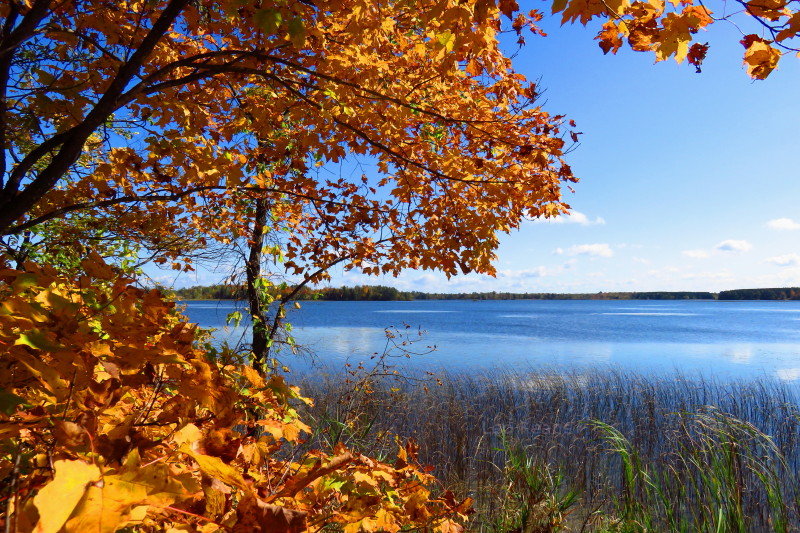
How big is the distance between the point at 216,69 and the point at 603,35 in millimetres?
1925

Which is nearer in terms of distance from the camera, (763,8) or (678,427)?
(763,8)

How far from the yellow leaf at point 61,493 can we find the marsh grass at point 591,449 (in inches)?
122

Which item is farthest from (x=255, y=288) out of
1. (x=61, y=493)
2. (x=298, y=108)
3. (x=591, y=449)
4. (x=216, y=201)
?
(x=61, y=493)

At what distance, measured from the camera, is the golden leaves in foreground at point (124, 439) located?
672mm

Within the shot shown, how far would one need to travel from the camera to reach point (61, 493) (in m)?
0.59

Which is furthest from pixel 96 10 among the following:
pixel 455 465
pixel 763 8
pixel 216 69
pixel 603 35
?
pixel 455 465

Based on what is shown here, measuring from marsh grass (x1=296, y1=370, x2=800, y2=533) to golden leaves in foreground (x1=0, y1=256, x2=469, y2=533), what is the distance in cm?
239

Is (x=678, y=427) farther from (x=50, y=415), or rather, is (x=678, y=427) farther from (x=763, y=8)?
(x=50, y=415)

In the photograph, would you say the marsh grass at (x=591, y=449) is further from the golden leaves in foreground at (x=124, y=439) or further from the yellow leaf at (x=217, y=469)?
the yellow leaf at (x=217, y=469)

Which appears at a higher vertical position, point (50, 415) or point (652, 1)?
point (652, 1)

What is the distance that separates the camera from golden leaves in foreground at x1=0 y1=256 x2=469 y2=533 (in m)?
0.67

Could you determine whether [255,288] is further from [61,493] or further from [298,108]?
[61,493]

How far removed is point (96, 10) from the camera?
2.66 m

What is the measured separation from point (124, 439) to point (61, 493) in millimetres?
288
